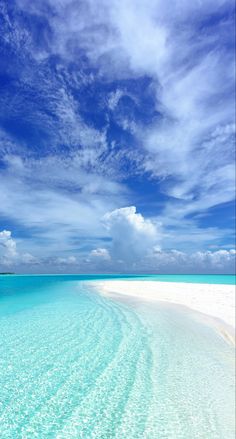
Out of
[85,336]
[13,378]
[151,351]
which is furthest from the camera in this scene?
[85,336]

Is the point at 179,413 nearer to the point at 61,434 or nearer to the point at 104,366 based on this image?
the point at 61,434

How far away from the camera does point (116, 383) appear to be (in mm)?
7863

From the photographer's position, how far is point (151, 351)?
10594mm

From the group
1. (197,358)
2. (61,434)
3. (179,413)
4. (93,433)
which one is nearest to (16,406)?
(61,434)

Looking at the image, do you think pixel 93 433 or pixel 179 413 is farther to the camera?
pixel 179 413

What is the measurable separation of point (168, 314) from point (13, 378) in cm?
1239

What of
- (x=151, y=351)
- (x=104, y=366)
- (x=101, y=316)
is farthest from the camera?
(x=101, y=316)

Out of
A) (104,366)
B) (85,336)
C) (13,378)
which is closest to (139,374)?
(104,366)

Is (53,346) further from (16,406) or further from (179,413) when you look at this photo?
(179,413)

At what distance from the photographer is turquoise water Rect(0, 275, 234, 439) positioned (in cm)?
585

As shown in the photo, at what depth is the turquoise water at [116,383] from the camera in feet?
19.2

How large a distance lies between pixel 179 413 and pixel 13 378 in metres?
4.73

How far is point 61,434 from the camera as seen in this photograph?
555cm

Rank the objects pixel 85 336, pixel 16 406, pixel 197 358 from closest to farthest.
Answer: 1. pixel 16 406
2. pixel 197 358
3. pixel 85 336
